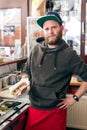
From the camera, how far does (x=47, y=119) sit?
1.68 meters

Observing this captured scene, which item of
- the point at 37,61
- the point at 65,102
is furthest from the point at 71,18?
the point at 65,102

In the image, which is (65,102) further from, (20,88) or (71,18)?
(71,18)

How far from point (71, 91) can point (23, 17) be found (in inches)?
54.3

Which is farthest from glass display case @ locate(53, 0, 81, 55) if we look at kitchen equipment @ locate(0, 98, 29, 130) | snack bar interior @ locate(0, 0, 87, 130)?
kitchen equipment @ locate(0, 98, 29, 130)

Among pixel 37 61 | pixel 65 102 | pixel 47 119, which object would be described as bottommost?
pixel 47 119

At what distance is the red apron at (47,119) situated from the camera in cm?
167

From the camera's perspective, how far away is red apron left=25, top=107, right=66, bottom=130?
167cm

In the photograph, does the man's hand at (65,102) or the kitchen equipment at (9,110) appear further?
the man's hand at (65,102)

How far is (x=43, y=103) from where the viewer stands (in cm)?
165

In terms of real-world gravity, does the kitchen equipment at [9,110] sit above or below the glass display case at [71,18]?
below

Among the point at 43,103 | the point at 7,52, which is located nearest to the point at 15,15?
the point at 7,52


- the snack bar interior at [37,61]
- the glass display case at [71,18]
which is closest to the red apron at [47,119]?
the snack bar interior at [37,61]

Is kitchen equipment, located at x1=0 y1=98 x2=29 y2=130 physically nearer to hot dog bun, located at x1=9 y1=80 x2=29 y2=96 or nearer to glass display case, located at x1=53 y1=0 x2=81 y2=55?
hot dog bun, located at x1=9 y1=80 x2=29 y2=96

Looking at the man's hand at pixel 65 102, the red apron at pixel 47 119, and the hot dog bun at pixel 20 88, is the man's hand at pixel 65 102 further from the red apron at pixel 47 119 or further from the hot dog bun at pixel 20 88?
the hot dog bun at pixel 20 88
